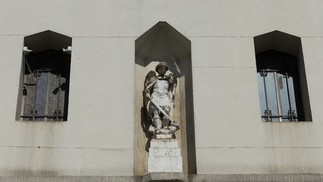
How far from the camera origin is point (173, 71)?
11.0 m

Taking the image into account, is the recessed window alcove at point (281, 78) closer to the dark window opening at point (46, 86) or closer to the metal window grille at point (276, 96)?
the metal window grille at point (276, 96)

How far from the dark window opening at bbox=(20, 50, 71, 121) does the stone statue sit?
1.63 m

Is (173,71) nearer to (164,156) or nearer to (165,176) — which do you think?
(164,156)

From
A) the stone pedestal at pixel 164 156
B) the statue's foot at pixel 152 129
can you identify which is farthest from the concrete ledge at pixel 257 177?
the statue's foot at pixel 152 129

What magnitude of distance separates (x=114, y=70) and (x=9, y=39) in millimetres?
2093

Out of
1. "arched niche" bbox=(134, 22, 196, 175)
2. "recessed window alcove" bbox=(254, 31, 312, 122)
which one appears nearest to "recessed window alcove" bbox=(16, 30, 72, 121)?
"arched niche" bbox=(134, 22, 196, 175)

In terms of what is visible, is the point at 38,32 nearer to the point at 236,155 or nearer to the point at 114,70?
the point at 114,70

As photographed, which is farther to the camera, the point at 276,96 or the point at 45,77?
the point at 45,77

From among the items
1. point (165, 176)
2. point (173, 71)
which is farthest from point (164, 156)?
point (173, 71)

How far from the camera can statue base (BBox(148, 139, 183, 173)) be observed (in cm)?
923

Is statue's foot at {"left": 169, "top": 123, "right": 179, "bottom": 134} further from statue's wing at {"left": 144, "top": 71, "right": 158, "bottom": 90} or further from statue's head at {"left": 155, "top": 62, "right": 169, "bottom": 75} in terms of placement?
statue's head at {"left": 155, "top": 62, "right": 169, "bottom": 75}

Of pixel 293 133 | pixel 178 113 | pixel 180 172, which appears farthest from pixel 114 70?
pixel 293 133

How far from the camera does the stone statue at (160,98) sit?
32.4ft

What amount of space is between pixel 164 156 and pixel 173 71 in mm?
2181
